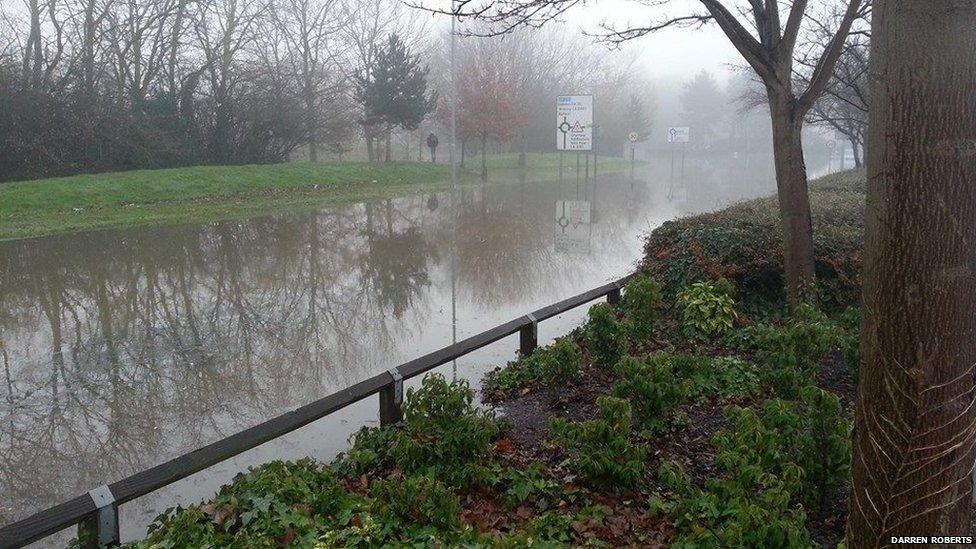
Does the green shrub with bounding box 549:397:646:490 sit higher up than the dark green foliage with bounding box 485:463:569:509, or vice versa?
the green shrub with bounding box 549:397:646:490

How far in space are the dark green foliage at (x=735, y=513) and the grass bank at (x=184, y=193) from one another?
14784mm

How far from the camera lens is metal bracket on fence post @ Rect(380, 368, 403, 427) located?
504 cm

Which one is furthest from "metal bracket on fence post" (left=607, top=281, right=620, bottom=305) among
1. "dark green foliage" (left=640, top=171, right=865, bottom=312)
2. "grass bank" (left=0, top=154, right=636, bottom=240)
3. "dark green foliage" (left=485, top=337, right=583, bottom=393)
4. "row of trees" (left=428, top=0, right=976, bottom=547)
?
"grass bank" (left=0, top=154, right=636, bottom=240)

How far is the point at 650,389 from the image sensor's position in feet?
15.2

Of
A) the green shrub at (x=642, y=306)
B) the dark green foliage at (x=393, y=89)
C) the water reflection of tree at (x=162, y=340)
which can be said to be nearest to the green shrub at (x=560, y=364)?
the green shrub at (x=642, y=306)

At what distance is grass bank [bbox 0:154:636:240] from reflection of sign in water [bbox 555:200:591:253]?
632 centimetres

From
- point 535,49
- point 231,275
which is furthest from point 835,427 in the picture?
point 535,49

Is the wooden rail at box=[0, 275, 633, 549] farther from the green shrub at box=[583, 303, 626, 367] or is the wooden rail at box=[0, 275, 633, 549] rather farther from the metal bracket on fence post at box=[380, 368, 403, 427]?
the green shrub at box=[583, 303, 626, 367]

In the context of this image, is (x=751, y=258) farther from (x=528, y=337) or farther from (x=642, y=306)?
(x=528, y=337)

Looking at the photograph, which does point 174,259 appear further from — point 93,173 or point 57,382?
point 93,173

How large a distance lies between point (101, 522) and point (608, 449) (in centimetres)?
249

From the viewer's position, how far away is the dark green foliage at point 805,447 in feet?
12.1

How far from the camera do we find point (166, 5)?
1146 inches

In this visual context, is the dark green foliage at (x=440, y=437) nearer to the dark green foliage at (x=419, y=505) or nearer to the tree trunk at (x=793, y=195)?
the dark green foliage at (x=419, y=505)
